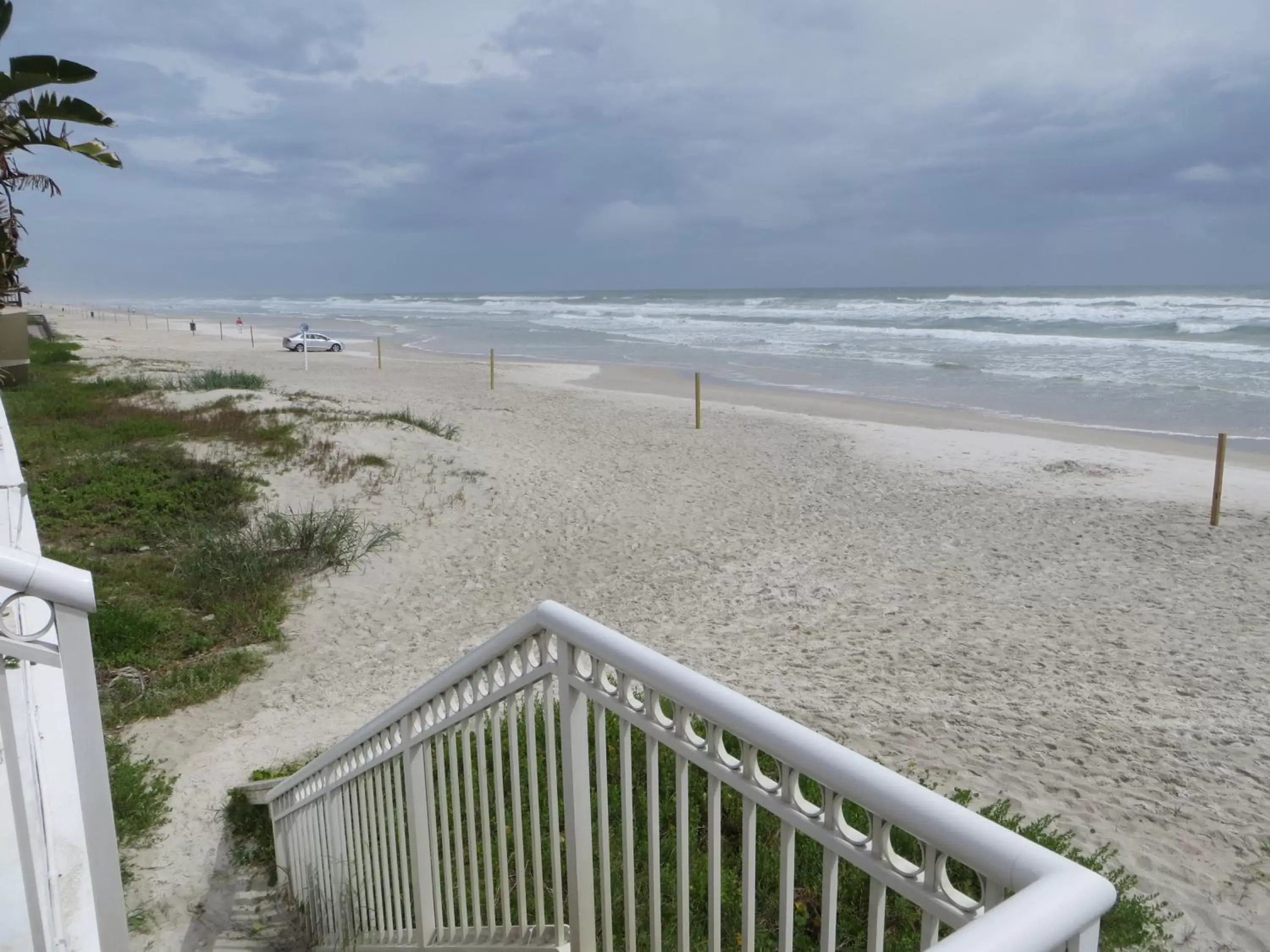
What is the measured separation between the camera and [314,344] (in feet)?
145

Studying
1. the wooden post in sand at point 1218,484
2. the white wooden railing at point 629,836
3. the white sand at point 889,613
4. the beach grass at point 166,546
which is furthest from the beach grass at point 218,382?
the wooden post in sand at point 1218,484

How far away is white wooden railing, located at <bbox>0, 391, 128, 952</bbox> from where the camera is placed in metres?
1.81

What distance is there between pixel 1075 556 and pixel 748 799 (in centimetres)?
984

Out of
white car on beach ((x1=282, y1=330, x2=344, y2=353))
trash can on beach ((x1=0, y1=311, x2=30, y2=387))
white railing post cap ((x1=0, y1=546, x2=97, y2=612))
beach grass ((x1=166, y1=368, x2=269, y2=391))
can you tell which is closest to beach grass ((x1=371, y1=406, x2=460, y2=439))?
beach grass ((x1=166, y1=368, x2=269, y2=391))

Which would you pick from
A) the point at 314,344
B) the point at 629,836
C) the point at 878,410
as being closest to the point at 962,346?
the point at 878,410

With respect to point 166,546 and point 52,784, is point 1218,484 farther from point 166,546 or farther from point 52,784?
point 166,546

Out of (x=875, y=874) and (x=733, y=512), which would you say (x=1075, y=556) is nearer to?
(x=733, y=512)

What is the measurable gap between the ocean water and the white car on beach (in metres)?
5.12

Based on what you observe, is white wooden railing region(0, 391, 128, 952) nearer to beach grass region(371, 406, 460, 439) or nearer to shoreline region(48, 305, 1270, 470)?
beach grass region(371, 406, 460, 439)

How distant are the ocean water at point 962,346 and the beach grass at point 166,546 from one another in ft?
57.4

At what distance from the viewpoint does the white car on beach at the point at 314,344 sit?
43.3m

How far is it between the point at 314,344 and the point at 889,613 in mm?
40598

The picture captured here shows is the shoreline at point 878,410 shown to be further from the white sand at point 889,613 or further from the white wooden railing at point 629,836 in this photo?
the white wooden railing at point 629,836

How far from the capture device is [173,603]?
335 inches
